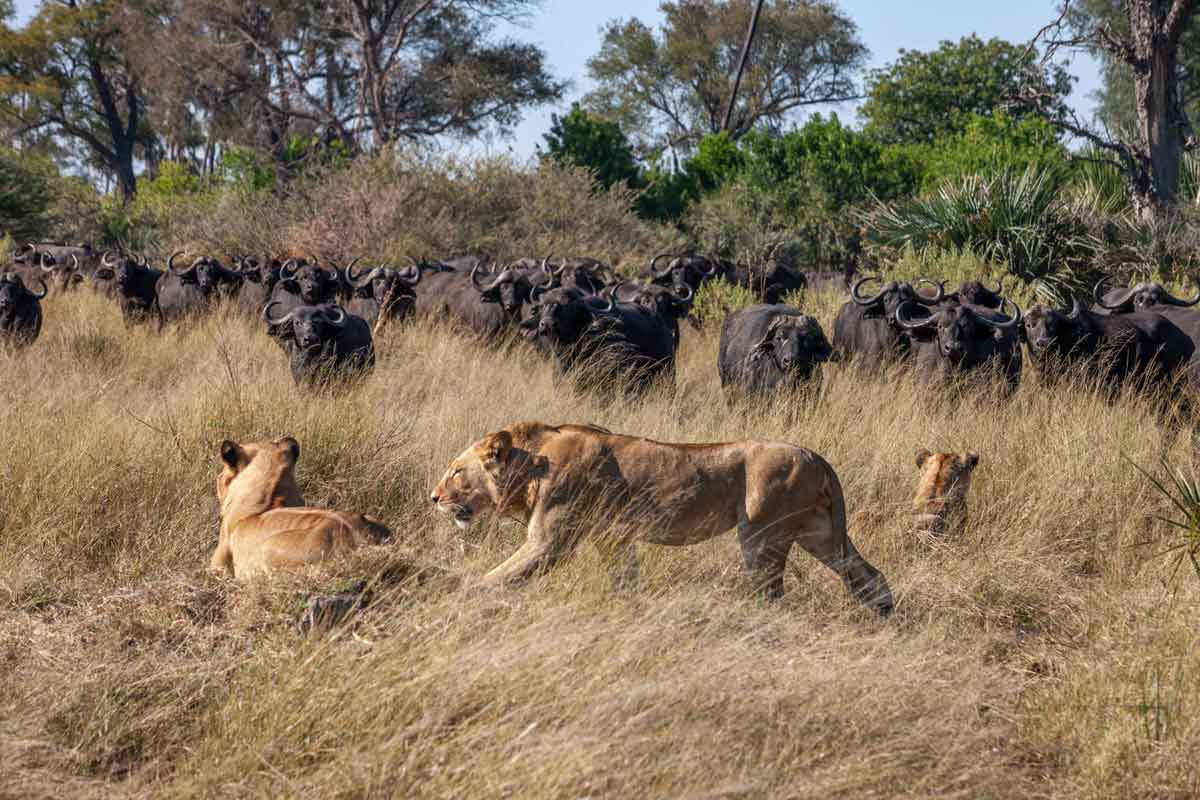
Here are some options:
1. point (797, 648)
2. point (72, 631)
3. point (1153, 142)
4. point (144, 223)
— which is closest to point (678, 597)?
point (797, 648)

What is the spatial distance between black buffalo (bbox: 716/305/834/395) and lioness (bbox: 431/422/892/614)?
5.67 meters

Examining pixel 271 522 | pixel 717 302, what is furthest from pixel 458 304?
pixel 271 522

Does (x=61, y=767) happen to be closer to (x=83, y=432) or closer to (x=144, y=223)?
(x=83, y=432)

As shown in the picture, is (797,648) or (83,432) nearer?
(797,648)

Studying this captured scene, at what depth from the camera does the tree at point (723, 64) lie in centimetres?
5028

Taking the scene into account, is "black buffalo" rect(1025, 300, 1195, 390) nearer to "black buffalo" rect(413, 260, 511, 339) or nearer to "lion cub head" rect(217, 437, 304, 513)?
"black buffalo" rect(413, 260, 511, 339)

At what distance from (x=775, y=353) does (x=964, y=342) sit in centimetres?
168

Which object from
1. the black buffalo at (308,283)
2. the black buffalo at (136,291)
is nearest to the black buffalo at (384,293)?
the black buffalo at (308,283)

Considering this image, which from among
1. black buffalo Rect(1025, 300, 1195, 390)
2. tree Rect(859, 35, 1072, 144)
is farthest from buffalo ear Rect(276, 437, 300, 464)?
tree Rect(859, 35, 1072, 144)

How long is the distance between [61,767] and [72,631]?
3.22 ft

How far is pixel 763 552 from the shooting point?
5.61 metres

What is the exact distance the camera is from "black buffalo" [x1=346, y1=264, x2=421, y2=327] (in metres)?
17.5

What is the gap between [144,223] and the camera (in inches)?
1406

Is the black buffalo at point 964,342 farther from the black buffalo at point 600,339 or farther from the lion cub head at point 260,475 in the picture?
the lion cub head at point 260,475
